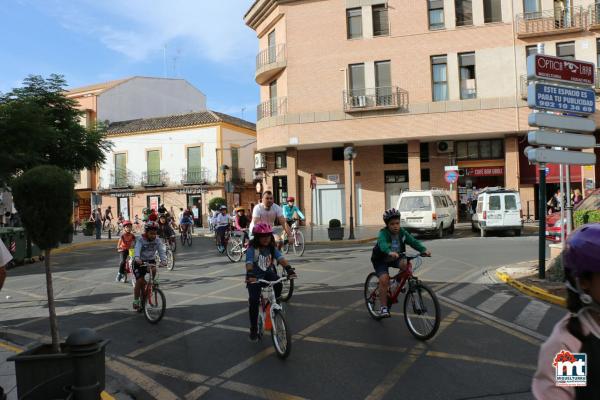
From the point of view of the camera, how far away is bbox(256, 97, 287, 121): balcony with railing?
28.9m

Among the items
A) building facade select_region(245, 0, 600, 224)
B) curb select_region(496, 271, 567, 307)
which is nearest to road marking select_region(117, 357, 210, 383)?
curb select_region(496, 271, 567, 307)

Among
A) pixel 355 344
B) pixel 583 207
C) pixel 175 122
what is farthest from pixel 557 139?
pixel 175 122

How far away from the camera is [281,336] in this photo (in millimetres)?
5324

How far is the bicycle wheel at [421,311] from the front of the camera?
18.5 ft

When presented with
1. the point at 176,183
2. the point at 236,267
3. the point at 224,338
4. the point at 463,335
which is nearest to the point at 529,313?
the point at 463,335

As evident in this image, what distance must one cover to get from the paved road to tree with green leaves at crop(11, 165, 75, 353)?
1.44 metres

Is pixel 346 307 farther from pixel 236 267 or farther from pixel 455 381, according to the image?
pixel 236 267

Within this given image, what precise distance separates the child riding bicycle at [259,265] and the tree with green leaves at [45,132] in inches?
562

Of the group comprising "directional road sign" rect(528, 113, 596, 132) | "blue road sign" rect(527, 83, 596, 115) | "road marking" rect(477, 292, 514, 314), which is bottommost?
"road marking" rect(477, 292, 514, 314)

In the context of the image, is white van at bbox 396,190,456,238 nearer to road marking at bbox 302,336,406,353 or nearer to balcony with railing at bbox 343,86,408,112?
balcony with railing at bbox 343,86,408,112

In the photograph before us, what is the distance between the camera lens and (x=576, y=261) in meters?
1.67

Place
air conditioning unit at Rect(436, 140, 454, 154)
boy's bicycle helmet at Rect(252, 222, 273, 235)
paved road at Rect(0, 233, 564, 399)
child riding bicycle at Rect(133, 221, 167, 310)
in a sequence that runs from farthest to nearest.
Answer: air conditioning unit at Rect(436, 140, 454, 154) → child riding bicycle at Rect(133, 221, 167, 310) → boy's bicycle helmet at Rect(252, 222, 273, 235) → paved road at Rect(0, 233, 564, 399)

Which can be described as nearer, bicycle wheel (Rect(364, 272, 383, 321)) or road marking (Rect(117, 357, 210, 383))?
road marking (Rect(117, 357, 210, 383))

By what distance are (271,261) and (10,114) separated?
51.0ft
